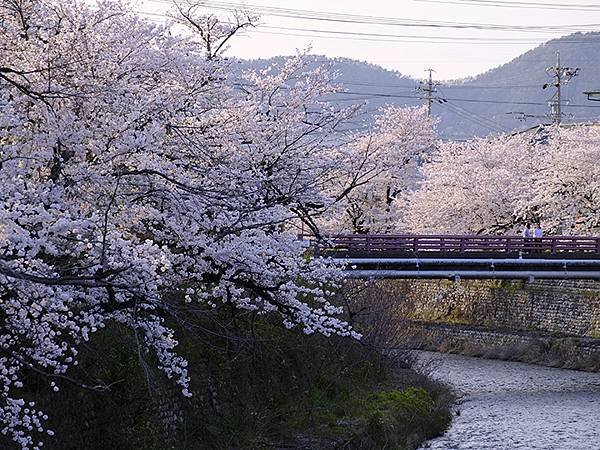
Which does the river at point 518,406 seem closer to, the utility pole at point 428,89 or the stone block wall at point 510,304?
the stone block wall at point 510,304

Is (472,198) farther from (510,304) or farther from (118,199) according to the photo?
(118,199)

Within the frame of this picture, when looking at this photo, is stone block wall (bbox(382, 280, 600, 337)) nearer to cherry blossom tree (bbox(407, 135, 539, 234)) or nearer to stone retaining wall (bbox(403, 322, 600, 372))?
stone retaining wall (bbox(403, 322, 600, 372))

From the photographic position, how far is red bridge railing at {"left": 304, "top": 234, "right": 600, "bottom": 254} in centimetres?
2534

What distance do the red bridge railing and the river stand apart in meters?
3.54

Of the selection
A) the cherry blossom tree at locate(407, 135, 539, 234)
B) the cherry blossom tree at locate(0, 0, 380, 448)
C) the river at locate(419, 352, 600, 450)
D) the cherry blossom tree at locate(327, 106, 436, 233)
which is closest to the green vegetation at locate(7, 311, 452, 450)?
the cherry blossom tree at locate(0, 0, 380, 448)

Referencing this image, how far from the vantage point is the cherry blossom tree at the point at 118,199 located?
8008 millimetres

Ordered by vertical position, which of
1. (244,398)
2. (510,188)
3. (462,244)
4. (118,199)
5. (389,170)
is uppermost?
(389,170)

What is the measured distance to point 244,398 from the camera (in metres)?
12.8

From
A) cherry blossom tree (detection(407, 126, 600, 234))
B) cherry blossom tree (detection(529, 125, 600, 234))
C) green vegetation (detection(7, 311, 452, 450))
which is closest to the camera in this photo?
green vegetation (detection(7, 311, 452, 450))

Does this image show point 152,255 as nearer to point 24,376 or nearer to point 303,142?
point 24,376

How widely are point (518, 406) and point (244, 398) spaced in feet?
32.8

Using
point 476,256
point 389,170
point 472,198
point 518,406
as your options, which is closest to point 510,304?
point 472,198

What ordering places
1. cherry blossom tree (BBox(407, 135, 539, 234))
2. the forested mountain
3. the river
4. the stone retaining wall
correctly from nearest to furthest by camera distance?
the river < the stone retaining wall < cherry blossom tree (BBox(407, 135, 539, 234)) < the forested mountain

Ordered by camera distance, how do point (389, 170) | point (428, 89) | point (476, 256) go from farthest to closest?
1. point (428, 89)
2. point (389, 170)
3. point (476, 256)
